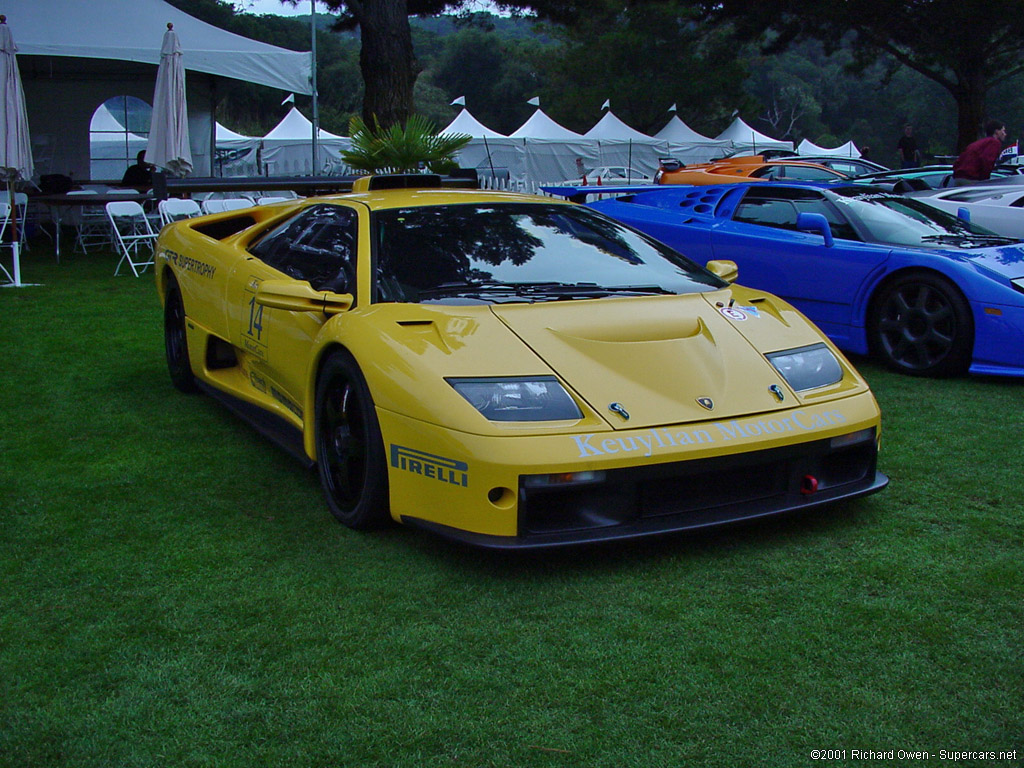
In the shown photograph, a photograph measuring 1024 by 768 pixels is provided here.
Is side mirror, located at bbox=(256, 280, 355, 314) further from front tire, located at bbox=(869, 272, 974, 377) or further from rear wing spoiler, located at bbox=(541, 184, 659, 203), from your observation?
rear wing spoiler, located at bbox=(541, 184, 659, 203)

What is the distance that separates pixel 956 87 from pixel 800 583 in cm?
2649

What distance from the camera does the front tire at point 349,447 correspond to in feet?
10.5

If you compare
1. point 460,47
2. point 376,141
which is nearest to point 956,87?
point 376,141

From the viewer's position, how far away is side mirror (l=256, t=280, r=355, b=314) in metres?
3.53

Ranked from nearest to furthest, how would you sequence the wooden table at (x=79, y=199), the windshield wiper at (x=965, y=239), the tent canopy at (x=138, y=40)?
the windshield wiper at (x=965, y=239) → the wooden table at (x=79, y=199) → the tent canopy at (x=138, y=40)

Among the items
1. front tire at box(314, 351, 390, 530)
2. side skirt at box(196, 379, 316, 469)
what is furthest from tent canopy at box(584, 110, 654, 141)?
front tire at box(314, 351, 390, 530)

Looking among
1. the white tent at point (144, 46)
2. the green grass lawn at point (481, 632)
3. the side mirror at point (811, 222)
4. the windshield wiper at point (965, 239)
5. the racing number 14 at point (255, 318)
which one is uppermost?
the white tent at point (144, 46)

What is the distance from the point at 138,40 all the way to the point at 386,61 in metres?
3.43

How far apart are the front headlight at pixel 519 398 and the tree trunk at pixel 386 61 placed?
989cm

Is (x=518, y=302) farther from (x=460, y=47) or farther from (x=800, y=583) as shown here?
(x=460, y=47)

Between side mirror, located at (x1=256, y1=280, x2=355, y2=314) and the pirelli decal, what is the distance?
69 cm

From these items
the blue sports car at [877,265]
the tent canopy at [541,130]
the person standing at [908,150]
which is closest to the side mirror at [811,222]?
the blue sports car at [877,265]

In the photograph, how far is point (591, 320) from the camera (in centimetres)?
334

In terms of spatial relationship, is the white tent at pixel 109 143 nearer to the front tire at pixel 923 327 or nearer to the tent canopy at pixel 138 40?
the tent canopy at pixel 138 40
